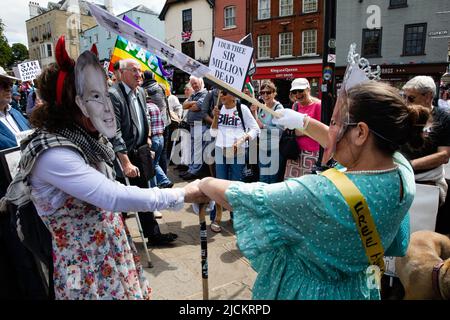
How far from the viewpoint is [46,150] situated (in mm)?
1492

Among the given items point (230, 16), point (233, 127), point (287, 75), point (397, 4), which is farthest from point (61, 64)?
point (230, 16)

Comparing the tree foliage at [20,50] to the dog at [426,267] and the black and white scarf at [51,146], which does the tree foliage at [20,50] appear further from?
the dog at [426,267]

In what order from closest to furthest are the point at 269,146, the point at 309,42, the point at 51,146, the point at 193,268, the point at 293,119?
the point at 51,146
the point at 293,119
the point at 193,268
the point at 269,146
the point at 309,42

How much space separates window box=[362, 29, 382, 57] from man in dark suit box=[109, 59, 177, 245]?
22.8m

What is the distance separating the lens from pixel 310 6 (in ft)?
75.3

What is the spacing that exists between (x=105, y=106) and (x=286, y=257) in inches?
46.3

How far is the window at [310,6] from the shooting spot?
22647 millimetres

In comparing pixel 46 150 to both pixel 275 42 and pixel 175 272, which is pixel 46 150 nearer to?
pixel 175 272

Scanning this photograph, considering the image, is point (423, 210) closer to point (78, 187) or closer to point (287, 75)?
point (78, 187)

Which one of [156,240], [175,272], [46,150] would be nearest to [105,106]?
[46,150]

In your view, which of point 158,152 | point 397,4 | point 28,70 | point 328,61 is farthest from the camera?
point 397,4

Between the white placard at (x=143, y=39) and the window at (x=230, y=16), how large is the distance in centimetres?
2612

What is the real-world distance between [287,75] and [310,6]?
4.99 meters

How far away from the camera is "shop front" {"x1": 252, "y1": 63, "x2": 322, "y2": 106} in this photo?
2300 centimetres
